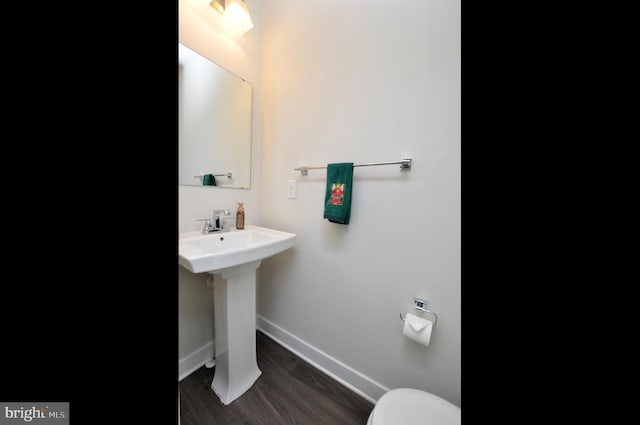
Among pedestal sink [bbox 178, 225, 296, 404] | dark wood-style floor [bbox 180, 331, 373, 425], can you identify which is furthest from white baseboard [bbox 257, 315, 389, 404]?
pedestal sink [bbox 178, 225, 296, 404]

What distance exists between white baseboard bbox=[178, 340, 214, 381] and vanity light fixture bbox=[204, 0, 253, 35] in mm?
1900

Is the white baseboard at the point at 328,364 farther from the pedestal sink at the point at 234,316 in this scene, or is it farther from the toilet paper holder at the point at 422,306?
the toilet paper holder at the point at 422,306

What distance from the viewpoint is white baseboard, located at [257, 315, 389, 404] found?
105 centimetres

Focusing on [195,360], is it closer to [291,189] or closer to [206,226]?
[206,226]

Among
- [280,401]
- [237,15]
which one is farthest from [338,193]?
[237,15]

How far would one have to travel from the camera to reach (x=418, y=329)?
86 centimetres

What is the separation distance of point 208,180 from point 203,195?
92mm

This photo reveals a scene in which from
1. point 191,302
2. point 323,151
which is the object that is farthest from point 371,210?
point 191,302

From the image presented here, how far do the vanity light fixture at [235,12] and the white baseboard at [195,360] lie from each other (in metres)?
1.90

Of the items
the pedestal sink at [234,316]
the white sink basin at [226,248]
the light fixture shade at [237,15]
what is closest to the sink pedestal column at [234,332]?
the pedestal sink at [234,316]

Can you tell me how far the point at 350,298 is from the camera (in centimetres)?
112
